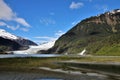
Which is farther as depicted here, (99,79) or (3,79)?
(99,79)

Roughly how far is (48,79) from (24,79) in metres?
4.51

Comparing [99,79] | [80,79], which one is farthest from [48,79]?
[99,79]

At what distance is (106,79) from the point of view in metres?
48.3

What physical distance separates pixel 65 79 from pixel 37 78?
5338 millimetres

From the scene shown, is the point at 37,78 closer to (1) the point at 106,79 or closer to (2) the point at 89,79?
(2) the point at 89,79

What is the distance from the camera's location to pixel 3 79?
4497 centimetres

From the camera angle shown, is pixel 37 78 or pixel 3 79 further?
pixel 37 78

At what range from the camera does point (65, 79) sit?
47.7 m

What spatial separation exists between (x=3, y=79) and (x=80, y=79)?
46.3 ft

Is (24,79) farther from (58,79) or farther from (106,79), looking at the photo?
(106,79)

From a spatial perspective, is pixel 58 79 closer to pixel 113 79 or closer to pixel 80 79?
pixel 80 79

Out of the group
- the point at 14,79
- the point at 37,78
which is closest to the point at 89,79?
the point at 37,78

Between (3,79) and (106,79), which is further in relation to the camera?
(106,79)

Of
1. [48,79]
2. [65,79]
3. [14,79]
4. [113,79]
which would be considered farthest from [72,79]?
[14,79]
